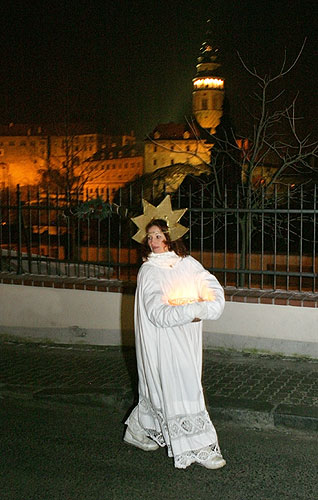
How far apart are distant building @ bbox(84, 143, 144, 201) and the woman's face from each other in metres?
71.7

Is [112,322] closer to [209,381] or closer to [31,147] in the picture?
[209,381]

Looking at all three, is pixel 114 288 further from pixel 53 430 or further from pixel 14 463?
pixel 14 463

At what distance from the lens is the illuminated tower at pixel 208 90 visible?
8975 centimetres

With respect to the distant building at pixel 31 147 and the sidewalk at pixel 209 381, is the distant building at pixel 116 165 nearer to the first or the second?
the distant building at pixel 31 147

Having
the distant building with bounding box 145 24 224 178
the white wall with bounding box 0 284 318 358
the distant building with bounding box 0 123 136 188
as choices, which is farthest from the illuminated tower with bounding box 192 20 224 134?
the white wall with bounding box 0 284 318 358

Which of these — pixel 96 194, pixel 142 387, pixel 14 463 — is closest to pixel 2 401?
pixel 14 463

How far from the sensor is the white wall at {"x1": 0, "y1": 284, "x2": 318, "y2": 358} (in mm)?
7992

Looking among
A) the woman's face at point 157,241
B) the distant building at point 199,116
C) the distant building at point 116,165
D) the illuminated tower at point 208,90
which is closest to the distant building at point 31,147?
the distant building at point 116,165

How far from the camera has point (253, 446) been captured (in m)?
5.34

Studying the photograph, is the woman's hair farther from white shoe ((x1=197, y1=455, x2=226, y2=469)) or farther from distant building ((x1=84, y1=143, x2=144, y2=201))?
distant building ((x1=84, y1=143, x2=144, y2=201))

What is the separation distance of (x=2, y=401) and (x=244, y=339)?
2.98 metres

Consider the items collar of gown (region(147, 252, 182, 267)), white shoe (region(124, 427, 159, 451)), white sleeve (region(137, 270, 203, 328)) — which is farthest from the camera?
white shoe (region(124, 427, 159, 451))

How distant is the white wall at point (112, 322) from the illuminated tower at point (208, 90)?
80.6m

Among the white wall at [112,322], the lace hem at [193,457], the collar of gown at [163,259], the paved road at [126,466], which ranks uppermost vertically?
the collar of gown at [163,259]
